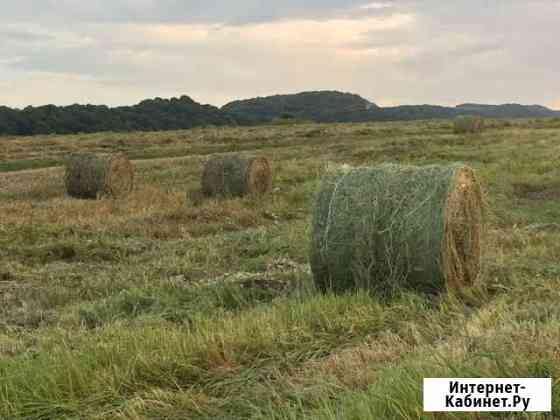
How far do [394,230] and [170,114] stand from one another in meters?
93.6

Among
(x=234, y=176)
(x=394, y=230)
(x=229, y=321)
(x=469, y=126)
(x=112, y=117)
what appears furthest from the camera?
(x=112, y=117)

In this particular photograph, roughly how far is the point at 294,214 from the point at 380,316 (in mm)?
9618

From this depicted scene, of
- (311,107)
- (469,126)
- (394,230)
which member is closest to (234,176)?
(394,230)

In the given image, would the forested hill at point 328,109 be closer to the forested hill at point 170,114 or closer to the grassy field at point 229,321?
the forested hill at point 170,114

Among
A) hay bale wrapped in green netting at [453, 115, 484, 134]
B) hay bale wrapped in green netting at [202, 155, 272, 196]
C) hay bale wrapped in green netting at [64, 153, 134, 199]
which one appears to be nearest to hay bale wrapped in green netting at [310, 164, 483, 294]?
hay bale wrapped in green netting at [202, 155, 272, 196]

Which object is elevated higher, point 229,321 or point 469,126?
point 469,126

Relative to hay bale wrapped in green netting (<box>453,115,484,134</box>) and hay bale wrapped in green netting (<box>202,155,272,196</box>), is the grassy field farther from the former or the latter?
hay bale wrapped in green netting (<box>453,115,484,134</box>)

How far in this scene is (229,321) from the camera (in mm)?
5652

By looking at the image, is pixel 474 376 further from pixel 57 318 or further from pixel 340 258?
pixel 57 318

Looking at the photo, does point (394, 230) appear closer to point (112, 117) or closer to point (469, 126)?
point (469, 126)

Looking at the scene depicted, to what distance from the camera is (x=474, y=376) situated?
3.42 metres

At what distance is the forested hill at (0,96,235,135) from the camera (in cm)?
8088

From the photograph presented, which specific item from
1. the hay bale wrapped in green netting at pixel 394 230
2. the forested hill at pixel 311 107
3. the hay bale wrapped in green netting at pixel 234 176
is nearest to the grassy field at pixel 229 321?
the hay bale wrapped in green netting at pixel 394 230

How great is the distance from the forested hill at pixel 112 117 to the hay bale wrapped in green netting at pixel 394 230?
77094mm
